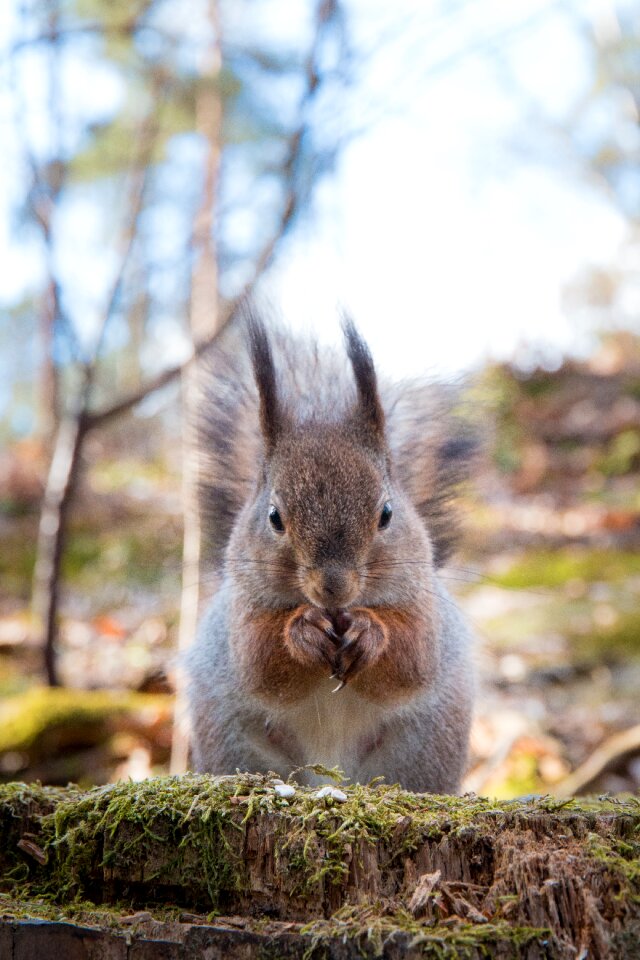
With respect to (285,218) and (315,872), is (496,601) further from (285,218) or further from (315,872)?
(315,872)

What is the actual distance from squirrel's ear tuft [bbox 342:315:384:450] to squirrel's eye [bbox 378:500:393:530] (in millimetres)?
223

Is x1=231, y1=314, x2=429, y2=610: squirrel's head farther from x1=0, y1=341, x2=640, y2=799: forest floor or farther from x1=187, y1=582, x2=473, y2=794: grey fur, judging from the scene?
x1=0, y1=341, x2=640, y2=799: forest floor

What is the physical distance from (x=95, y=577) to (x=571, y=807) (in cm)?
737

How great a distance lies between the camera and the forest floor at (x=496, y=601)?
4.68 meters

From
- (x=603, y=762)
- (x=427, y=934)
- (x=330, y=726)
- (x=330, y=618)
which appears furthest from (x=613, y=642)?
(x=427, y=934)

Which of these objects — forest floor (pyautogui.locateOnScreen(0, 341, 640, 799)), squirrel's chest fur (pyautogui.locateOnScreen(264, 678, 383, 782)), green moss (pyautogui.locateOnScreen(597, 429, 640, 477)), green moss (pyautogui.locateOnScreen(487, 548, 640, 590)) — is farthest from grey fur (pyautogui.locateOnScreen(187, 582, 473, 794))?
green moss (pyautogui.locateOnScreen(597, 429, 640, 477))

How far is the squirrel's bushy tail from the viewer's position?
9.27 ft

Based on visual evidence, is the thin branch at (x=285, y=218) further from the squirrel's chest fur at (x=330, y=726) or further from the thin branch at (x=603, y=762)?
the thin branch at (x=603, y=762)

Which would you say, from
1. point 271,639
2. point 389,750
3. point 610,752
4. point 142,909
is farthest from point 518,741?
point 142,909

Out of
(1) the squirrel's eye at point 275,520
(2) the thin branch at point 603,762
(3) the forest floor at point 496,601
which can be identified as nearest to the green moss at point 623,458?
(3) the forest floor at point 496,601

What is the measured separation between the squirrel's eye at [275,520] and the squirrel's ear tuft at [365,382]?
14.2 inches

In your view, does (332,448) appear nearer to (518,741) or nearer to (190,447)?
(190,447)

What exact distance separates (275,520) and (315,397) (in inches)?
22.5

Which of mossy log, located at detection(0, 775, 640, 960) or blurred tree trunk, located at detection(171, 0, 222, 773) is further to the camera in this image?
blurred tree trunk, located at detection(171, 0, 222, 773)
